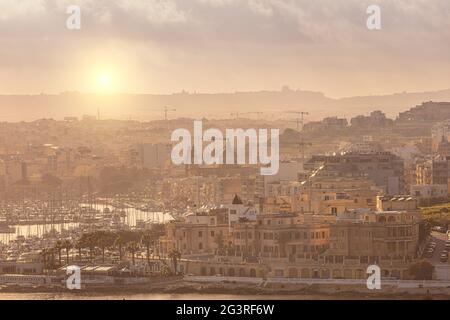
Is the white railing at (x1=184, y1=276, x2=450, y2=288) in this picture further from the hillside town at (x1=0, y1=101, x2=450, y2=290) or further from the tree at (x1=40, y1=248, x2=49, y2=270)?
the tree at (x1=40, y1=248, x2=49, y2=270)

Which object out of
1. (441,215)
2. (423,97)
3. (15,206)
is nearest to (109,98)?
(423,97)

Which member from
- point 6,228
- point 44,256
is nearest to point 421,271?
point 44,256

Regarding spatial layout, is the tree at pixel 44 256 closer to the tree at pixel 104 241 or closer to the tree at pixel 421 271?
the tree at pixel 104 241

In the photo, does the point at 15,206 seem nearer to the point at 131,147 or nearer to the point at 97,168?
the point at 97,168

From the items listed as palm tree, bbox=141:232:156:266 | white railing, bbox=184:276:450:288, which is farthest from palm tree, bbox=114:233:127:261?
white railing, bbox=184:276:450:288

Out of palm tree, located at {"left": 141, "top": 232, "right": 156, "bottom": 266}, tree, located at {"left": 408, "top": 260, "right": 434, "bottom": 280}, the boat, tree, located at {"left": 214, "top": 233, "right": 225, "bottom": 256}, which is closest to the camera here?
tree, located at {"left": 408, "top": 260, "right": 434, "bottom": 280}

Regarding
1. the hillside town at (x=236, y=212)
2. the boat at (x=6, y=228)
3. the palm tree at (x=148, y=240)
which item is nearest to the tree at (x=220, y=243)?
the hillside town at (x=236, y=212)
